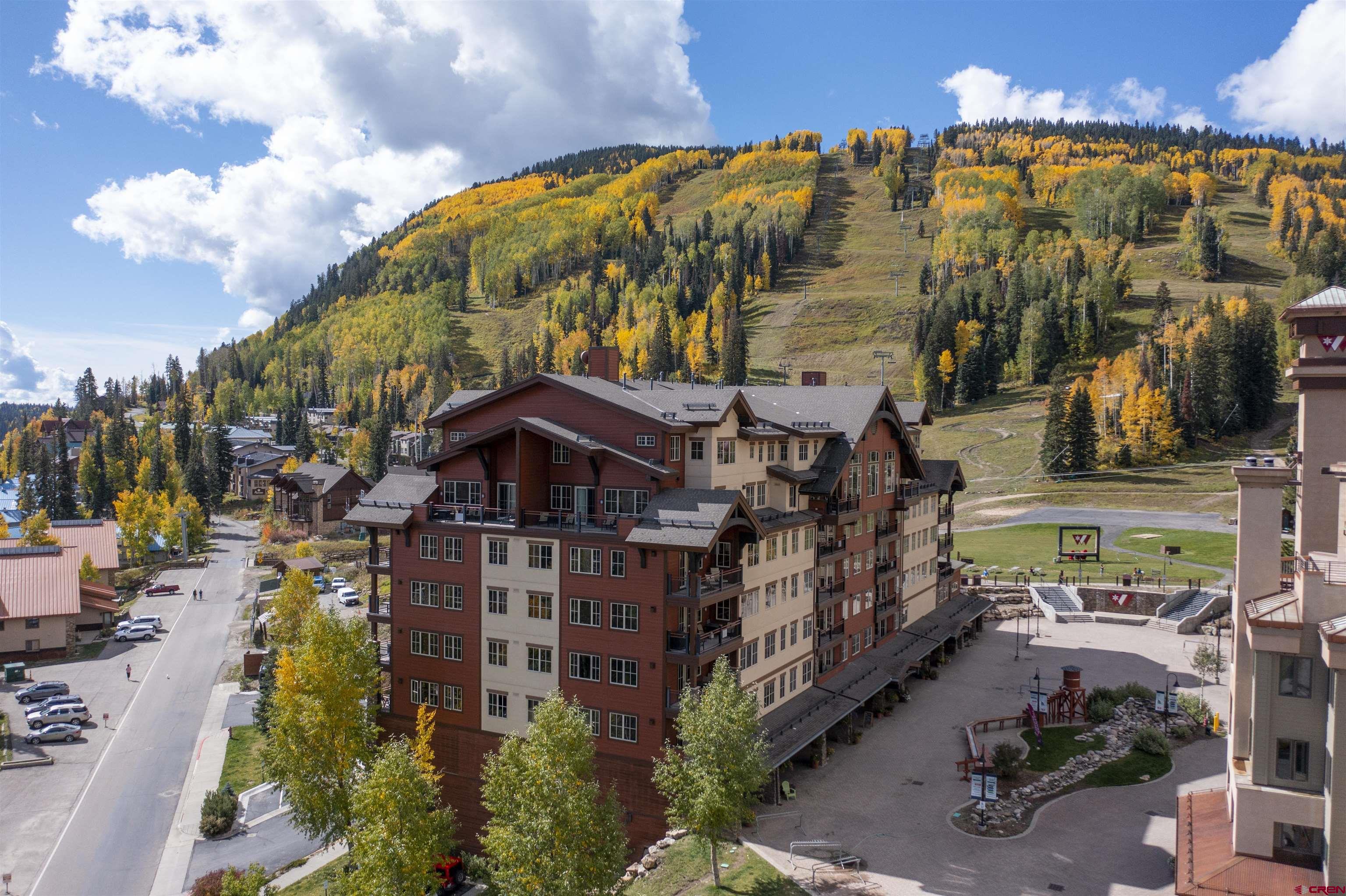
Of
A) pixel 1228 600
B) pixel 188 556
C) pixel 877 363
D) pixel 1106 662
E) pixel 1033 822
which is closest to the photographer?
pixel 1033 822

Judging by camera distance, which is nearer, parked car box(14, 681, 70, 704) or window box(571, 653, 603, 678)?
window box(571, 653, 603, 678)

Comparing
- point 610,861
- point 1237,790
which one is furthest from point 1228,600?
point 610,861

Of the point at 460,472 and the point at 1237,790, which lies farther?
the point at 460,472

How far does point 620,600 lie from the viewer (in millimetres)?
34969

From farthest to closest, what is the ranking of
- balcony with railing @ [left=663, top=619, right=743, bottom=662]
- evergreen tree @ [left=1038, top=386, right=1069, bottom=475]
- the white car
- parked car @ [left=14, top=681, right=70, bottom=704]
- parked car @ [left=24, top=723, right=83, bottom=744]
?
evergreen tree @ [left=1038, top=386, right=1069, bottom=475]
the white car
parked car @ [left=14, top=681, right=70, bottom=704]
parked car @ [left=24, top=723, right=83, bottom=744]
balcony with railing @ [left=663, top=619, right=743, bottom=662]

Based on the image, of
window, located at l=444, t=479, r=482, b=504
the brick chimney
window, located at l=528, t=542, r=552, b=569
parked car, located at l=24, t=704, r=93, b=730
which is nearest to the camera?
window, located at l=528, t=542, r=552, b=569

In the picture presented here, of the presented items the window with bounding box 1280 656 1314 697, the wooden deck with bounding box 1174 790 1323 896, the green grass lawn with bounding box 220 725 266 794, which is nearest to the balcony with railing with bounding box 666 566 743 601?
the wooden deck with bounding box 1174 790 1323 896

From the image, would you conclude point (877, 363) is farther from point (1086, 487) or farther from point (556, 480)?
point (556, 480)

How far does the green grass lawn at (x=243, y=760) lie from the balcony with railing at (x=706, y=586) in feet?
79.5

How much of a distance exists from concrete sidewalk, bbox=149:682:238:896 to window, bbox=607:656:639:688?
19704 mm

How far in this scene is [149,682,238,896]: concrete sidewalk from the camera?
36.5 meters

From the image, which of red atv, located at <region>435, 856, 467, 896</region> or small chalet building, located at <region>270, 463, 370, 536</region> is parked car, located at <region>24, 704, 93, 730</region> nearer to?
red atv, located at <region>435, 856, 467, 896</region>

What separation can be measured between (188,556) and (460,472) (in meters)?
82.9

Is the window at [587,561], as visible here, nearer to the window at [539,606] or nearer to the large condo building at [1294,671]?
the window at [539,606]
